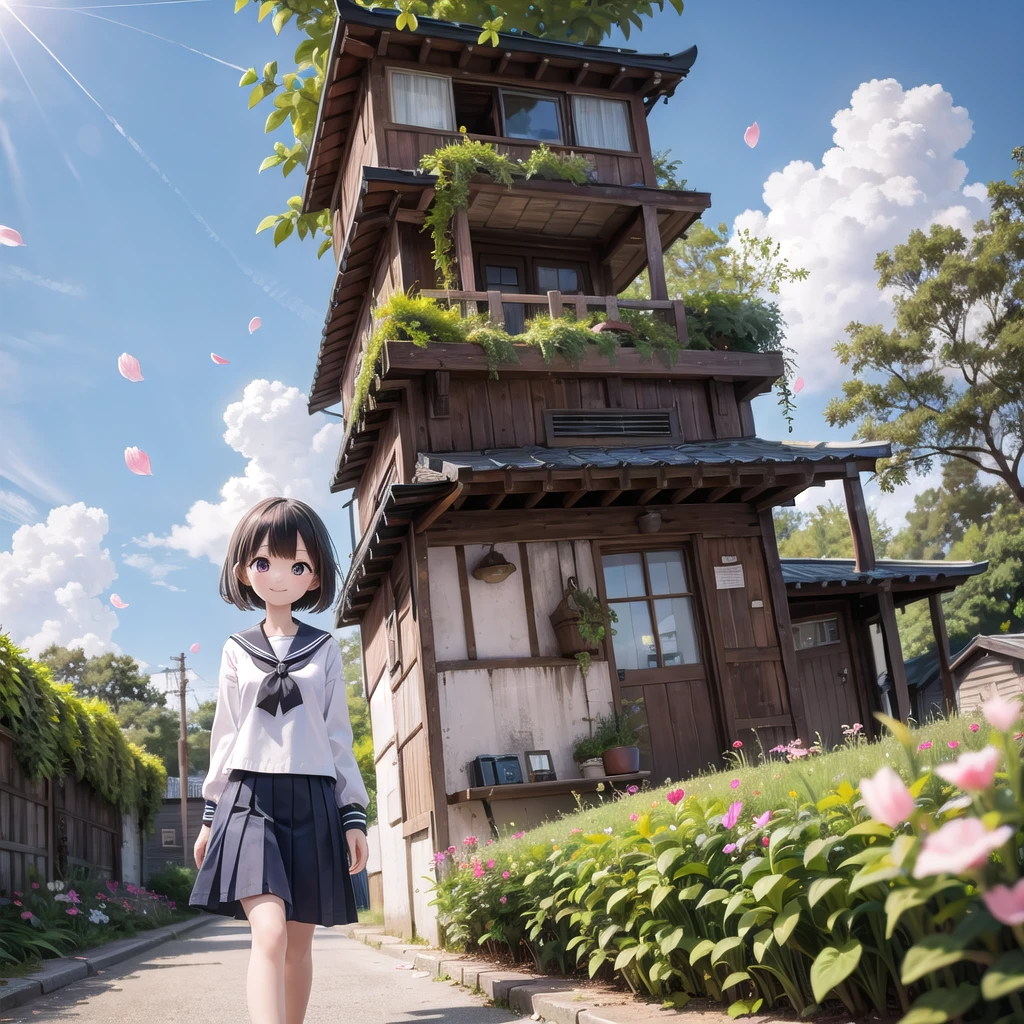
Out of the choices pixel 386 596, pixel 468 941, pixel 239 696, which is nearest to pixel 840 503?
pixel 386 596

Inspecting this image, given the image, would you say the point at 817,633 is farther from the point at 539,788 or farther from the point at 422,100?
the point at 422,100

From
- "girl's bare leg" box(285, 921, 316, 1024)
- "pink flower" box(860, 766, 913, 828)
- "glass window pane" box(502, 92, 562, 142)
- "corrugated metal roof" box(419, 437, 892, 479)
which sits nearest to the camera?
"pink flower" box(860, 766, 913, 828)

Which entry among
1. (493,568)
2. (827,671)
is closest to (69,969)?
(493,568)

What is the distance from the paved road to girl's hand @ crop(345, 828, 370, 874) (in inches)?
71.1

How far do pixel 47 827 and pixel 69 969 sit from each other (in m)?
4.60

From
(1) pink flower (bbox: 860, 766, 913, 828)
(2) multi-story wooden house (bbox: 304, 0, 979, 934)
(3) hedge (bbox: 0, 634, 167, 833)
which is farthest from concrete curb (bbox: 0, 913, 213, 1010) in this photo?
(1) pink flower (bbox: 860, 766, 913, 828)

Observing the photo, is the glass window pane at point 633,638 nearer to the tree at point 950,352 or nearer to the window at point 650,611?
the window at point 650,611

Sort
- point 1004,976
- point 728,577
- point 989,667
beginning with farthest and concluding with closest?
point 989,667 → point 728,577 → point 1004,976

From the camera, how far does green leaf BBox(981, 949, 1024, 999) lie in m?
1.78

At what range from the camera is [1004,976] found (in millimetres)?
1837

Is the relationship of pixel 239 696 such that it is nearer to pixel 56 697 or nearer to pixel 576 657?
pixel 576 657

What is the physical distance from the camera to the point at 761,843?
3582 millimetres

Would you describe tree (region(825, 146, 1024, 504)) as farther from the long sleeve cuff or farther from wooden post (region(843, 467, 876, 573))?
the long sleeve cuff

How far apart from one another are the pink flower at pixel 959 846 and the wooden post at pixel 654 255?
413 inches
